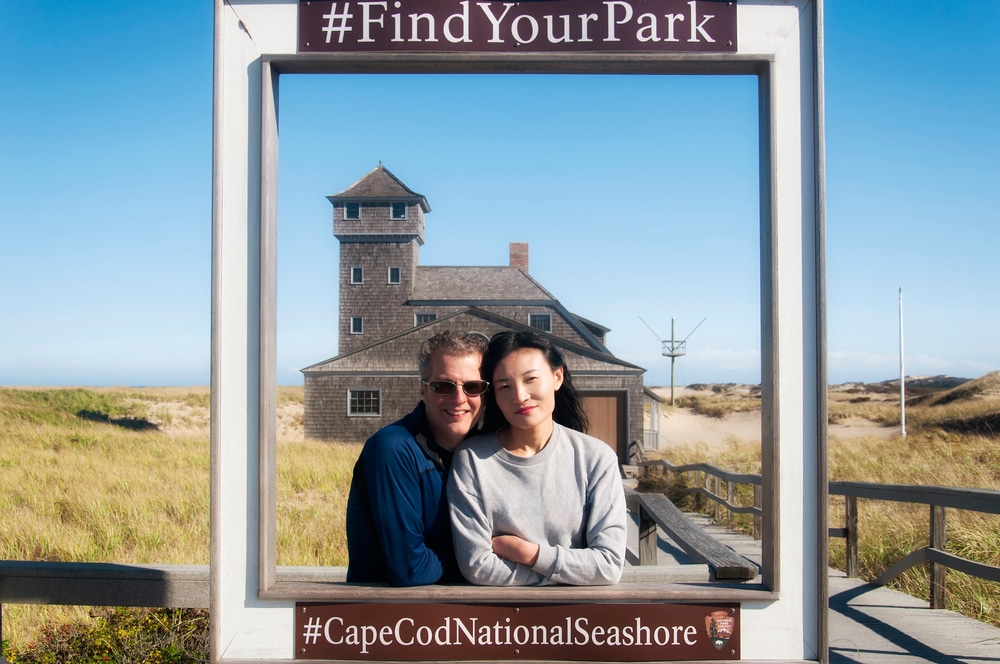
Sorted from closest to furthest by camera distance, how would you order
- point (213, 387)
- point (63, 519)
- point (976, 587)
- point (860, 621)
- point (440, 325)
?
point (213, 387), point (860, 621), point (976, 587), point (63, 519), point (440, 325)

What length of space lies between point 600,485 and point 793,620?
3.00ft

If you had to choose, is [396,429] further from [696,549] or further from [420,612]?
[696,549]

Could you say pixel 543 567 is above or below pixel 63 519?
above

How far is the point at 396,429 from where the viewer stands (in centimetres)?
294

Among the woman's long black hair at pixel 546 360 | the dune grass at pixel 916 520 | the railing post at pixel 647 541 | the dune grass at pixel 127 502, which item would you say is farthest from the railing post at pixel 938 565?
the dune grass at pixel 127 502

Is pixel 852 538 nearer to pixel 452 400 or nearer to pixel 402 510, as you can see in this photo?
pixel 452 400

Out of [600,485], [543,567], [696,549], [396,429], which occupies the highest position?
[396,429]

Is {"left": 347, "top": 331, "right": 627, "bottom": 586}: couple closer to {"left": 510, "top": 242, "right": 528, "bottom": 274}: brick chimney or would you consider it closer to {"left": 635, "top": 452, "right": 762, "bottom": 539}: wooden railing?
{"left": 635, "top": 452, "right": 762, "bottom": 539}: wooden railing

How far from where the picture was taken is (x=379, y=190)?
2119 cm

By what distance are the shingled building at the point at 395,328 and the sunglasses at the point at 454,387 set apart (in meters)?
17.8

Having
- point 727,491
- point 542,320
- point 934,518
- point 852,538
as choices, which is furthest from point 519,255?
point 934,518

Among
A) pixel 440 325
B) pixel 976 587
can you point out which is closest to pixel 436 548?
pixel 976 587

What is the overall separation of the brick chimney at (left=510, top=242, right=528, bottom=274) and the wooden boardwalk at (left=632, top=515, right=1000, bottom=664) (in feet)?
56.3

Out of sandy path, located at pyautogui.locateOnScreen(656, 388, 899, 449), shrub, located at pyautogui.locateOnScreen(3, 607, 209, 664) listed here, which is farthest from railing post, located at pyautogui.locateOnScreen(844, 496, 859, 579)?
sandy path, located at pyautogui.locateOnScreen(656, 388, 899, 449)
